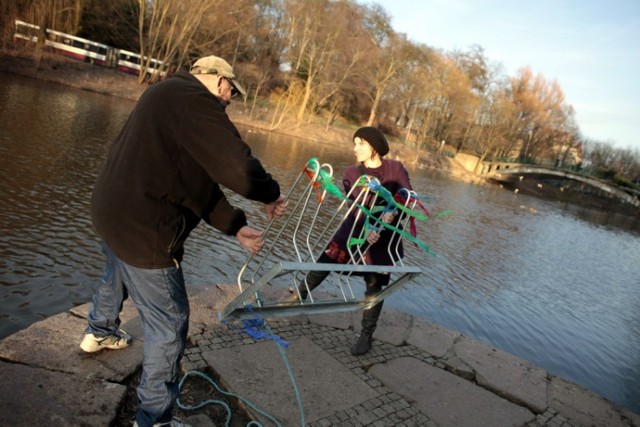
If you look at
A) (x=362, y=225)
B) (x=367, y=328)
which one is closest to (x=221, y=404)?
(x=367, y=328)

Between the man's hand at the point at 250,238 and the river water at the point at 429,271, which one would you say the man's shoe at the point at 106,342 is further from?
the man's hand at the point at 250,238

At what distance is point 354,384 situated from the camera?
3.91m

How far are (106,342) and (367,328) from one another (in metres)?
2.50

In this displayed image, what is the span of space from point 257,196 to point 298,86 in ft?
142

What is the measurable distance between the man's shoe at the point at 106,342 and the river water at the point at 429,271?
1.39m

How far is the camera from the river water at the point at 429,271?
5.65m

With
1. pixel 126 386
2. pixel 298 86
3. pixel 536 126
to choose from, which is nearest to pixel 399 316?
pixel 126 386

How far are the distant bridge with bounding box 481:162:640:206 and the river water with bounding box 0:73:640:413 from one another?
41267mm

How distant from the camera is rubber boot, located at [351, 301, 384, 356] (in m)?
4.48

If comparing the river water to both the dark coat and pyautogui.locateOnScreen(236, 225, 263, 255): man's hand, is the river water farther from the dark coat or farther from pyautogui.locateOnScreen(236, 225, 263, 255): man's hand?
pyautogui.locateOnScreen(236, 225, 263, 255): man's hand

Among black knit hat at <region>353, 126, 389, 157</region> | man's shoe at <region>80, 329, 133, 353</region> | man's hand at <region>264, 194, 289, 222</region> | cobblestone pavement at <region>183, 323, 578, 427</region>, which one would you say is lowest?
cobblestone pavement at <region>183, 323, 578, 427</region>

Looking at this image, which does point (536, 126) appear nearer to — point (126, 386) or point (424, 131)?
point (424, 131)

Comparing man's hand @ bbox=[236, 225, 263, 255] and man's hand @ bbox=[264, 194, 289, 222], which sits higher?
man's hand @ bbox=[264, 194, 289, 222]

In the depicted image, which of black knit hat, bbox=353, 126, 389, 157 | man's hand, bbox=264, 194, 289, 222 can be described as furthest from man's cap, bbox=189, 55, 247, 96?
black knit hat, bbox=353, 126, 389, 157
